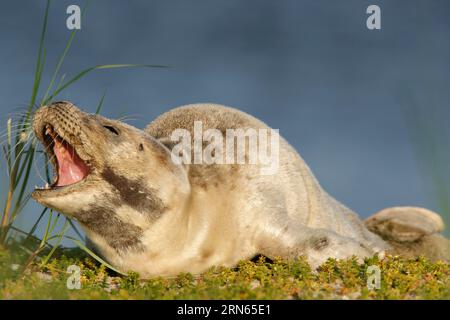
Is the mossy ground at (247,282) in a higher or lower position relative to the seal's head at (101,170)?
lower

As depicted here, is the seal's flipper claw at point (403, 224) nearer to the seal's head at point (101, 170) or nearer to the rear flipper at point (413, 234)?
the rear flipper at point (413, 234)

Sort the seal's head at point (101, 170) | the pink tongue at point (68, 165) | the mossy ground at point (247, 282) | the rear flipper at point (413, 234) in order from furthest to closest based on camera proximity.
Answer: the rear flipper at point (413, 234) → the pink tongue at point (68, 165) → the seal's head at point (101, 170) → the mossy ground at point (247, 282)

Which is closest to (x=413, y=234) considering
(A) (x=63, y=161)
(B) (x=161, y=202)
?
(B) (x=161, y=202)

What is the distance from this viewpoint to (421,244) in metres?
12.6

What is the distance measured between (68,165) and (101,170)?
515mm

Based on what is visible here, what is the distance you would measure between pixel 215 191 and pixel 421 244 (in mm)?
6164

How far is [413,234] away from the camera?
12602 mm

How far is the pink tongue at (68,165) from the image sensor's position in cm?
721

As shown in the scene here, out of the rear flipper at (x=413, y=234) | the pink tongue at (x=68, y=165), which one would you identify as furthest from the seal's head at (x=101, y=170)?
the rear flipper at (x=413, y=234)

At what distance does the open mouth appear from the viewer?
7.21 metres

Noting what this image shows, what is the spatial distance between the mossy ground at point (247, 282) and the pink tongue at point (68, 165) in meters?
1.08

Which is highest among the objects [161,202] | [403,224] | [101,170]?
[101,170]

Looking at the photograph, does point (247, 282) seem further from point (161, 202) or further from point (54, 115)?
point (54, 115)

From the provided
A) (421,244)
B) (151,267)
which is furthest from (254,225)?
(421,244)
